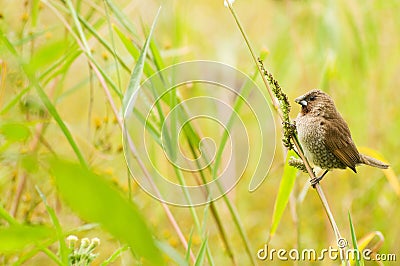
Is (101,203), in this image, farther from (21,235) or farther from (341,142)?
(341,142)

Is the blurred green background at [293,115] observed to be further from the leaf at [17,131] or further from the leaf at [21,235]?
the leaf at [21,235]

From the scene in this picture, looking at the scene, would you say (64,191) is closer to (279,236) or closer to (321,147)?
(321,147)

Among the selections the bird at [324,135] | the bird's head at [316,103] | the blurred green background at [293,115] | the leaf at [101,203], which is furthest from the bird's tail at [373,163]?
the leaf at [101,203]

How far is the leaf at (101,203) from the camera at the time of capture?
42 cm

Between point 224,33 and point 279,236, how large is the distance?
1.64m

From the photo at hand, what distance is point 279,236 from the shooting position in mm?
→ 2850

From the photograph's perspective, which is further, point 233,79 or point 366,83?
point 366,83

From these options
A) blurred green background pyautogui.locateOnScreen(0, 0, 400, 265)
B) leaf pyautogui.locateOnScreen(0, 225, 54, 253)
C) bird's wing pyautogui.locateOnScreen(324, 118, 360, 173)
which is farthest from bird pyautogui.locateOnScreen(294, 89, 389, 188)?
leaf pyautogui.locateOnScreen(0, 225, 54, 253)

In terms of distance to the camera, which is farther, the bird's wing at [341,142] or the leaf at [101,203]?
the bird's wing at [341,142]

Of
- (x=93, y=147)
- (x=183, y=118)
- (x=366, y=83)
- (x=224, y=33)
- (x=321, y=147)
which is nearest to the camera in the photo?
(x=321, y=147)

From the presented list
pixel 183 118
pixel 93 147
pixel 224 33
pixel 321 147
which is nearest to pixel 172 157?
pixel 183 118

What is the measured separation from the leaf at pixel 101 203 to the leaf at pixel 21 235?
8 centimetres

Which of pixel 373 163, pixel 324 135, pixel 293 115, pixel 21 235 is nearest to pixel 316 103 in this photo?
pixel 324 135

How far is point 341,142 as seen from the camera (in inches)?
52.4
